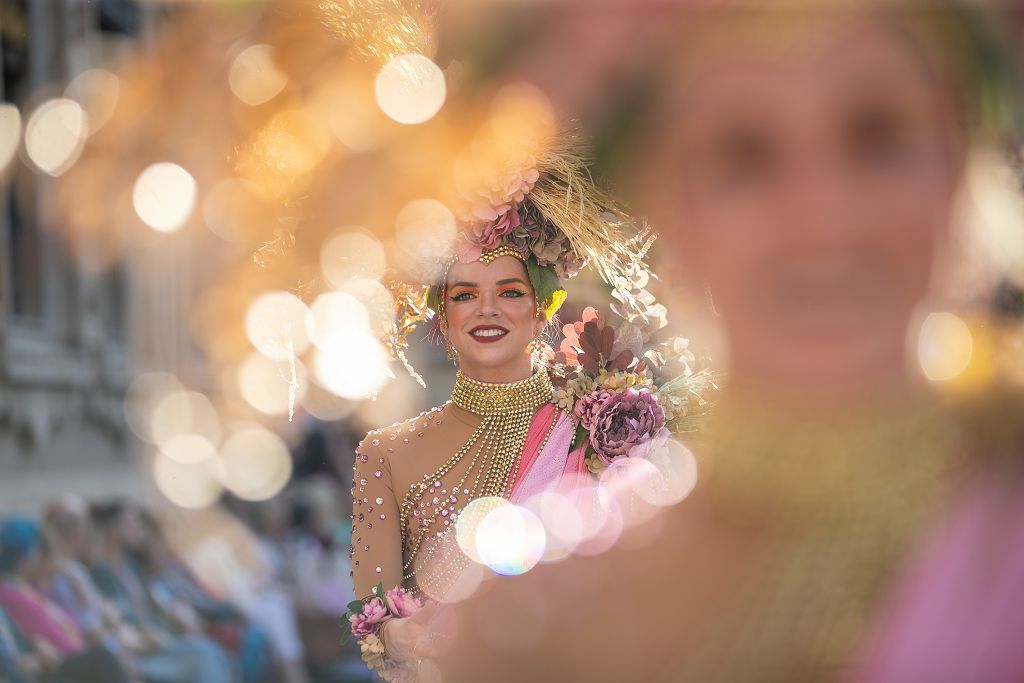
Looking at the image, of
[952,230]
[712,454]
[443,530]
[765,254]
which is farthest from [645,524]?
[443,530]

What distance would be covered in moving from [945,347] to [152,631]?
580 centimetres

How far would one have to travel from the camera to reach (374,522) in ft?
9.22

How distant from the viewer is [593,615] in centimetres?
93

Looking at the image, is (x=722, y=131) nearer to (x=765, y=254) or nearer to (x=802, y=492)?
(x=765, y=254)

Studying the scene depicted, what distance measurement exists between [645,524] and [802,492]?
0.45ft

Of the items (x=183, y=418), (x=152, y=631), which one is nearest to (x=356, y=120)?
(x=152, y=631)

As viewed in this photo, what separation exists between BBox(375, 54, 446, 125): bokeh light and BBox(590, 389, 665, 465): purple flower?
5.61 ft

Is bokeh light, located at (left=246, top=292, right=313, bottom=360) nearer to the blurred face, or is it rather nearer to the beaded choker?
the beaded choker

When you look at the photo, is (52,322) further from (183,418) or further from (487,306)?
(487,306)

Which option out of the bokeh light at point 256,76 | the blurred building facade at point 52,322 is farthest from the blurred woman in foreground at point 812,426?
the blurred building facade at point 52,322

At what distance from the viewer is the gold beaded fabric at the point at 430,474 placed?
2.78 m

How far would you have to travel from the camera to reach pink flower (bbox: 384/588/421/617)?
2.62 metres

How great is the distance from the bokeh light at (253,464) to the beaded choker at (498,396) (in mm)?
5567

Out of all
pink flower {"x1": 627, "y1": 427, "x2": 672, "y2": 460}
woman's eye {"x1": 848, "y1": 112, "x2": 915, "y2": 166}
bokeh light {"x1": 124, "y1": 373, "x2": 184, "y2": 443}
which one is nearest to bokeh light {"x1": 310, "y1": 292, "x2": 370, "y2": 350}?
pink flower {"x1": 627, "y1": 427, "x2": 672, "y2": 460}
